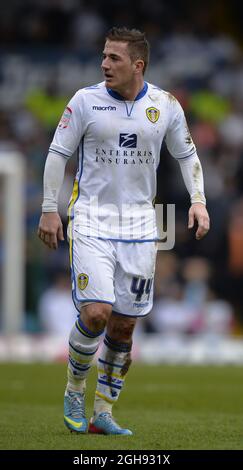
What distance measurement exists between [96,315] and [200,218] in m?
0.93

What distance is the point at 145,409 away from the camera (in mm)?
10594

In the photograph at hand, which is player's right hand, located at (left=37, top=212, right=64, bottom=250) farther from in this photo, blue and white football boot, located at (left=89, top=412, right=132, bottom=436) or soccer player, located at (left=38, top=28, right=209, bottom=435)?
blue and white football boot, located at (left=89, top=412, right=132, bottom=436)

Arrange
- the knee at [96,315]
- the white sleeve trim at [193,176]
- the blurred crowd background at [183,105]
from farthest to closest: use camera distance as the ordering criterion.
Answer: the blurred crowd background at [183,105] → the white sleeve trim at [193,176] → the knee at [96,315]

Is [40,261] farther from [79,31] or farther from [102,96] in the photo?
[102,96]

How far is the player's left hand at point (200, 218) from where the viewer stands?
7770mm

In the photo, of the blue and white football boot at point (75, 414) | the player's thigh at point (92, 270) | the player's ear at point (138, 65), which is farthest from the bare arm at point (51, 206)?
the blue and white football boot at point (75, 414)

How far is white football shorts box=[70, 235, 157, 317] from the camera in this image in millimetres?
7672

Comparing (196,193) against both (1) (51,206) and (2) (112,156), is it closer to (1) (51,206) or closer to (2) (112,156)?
(2) (112,156)

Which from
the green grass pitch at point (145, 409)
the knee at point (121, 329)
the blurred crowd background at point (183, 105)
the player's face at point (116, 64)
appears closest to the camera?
the green grass pitch at point (145, 409)

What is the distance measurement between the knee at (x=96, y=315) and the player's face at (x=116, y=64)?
1428 millimetres

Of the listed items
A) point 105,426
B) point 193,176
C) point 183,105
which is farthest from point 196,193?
point 183,105

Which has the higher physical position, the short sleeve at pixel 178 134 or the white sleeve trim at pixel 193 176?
the short sleeve at pixel 178 134

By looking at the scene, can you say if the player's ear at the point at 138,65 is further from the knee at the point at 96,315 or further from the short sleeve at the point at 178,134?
the knee at the point at 96,315
